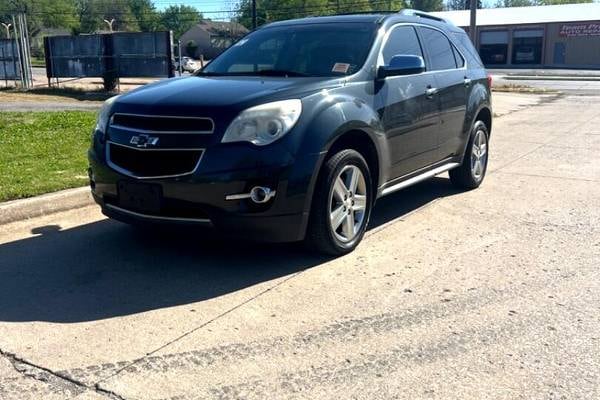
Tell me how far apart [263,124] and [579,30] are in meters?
58.1

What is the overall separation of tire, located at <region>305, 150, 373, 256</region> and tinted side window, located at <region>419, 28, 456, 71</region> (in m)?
1.88

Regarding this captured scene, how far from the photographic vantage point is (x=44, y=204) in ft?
20.0

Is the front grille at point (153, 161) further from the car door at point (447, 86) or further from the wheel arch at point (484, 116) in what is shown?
the wheel arch at point (484, 116)

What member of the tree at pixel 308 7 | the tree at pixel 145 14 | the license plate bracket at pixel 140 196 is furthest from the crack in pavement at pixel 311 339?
the tree at pixel 145 14

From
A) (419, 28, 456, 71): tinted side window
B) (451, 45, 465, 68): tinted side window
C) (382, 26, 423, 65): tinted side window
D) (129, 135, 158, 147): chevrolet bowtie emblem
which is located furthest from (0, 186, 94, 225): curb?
(451, 45, 465, 68): tinted side window

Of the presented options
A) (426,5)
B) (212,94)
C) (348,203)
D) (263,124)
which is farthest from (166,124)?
(426,5)

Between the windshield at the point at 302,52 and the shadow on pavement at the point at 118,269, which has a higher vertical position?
the windshield at the point at 302,52

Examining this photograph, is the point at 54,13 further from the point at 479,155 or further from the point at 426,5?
the point at 479,155

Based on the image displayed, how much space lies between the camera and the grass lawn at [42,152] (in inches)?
255

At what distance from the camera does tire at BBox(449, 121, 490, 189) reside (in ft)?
23.5

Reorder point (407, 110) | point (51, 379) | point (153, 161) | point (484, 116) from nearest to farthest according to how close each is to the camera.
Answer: point (51, 379) → point (153, 161) → point (407, 110) → point (484, 116)

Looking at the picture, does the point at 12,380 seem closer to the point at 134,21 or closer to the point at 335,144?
the point at 335,144

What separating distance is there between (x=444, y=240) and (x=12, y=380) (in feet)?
11.7

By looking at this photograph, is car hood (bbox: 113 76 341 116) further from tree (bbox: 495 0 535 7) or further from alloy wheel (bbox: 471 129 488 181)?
tree (bbox: 495 0 535 7)
